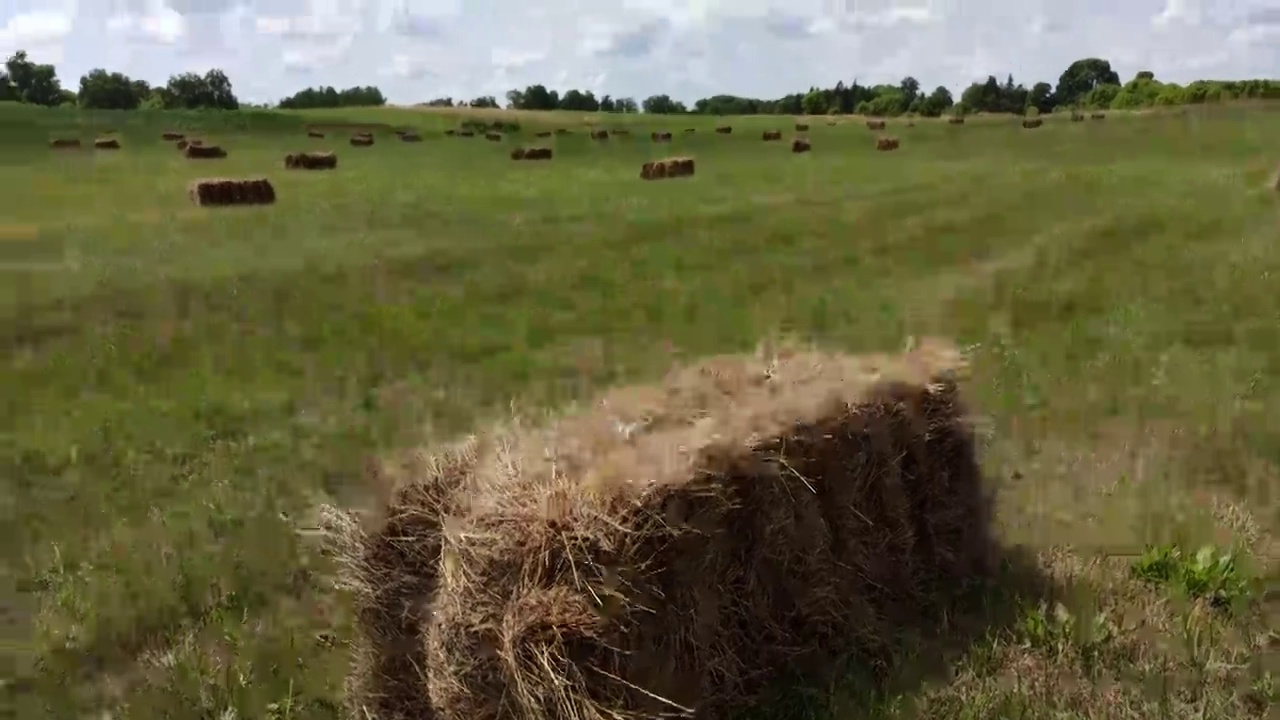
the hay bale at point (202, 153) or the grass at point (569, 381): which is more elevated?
the hay bale at point (202, 153)

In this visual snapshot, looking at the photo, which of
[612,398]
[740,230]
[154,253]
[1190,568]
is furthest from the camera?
[740,230]

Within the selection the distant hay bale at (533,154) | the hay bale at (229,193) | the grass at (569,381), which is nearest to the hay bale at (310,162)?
the grass at (569,381)

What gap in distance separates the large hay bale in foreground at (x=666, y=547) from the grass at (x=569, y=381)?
1.37 ft

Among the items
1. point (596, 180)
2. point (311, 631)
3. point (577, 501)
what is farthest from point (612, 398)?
point (596, 180)

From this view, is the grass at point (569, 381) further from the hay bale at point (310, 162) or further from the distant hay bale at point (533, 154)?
the distant hay bale at point (533, 154)

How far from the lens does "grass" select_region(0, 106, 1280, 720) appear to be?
5957 mm

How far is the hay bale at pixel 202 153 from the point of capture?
131 ft

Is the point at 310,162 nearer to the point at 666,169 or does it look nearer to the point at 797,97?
the point at 666,169

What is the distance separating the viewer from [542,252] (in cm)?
1936

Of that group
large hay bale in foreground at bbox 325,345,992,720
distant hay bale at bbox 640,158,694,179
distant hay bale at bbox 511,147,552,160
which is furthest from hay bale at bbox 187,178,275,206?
large hay bale in foreground at bbox 325,345,992,720

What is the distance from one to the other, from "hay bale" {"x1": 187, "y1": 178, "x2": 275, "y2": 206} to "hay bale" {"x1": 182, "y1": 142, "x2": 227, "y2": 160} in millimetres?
15421

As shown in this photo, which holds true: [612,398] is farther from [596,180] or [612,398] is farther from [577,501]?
[596,180]

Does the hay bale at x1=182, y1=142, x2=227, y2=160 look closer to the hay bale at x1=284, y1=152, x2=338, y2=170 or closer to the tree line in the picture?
the hay bale at x1=284, y1=152, x2=338, y2=170

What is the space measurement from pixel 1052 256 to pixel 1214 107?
2328 inches
